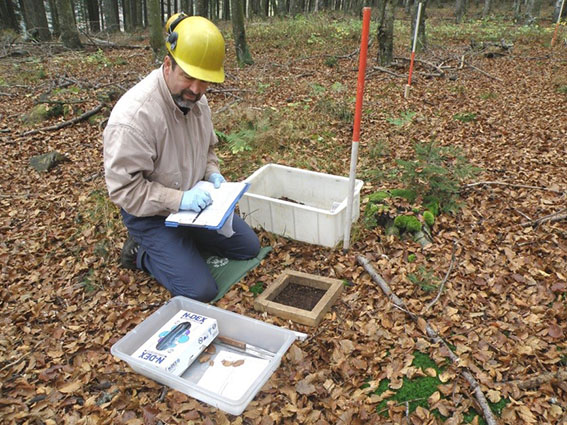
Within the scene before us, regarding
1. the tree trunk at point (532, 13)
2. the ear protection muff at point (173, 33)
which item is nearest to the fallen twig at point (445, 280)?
the ear protection muff at point (173, 33)

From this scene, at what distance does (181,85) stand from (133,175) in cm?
77

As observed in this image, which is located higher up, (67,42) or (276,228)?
(67,42)

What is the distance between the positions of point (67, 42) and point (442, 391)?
14441 millimetres

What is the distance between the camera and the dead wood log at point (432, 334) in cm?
230

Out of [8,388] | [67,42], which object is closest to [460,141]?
[8,388]

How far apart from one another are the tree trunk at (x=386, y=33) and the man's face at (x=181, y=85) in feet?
25.9

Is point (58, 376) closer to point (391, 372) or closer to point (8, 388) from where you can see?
point (8, 388)

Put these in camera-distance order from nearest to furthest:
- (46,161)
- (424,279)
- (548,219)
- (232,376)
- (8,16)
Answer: (232,376) < (424,279) < (548,219) < (46,161) < (8,16)

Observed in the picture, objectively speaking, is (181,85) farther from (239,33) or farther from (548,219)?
(239,33)

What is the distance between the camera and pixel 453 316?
3.01 m

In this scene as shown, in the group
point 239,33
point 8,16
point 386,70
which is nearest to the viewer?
point 386,70

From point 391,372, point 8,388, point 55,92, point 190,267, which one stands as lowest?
point 8,388

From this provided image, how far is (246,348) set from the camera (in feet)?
9.54

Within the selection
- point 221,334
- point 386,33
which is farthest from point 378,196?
point 386,33
